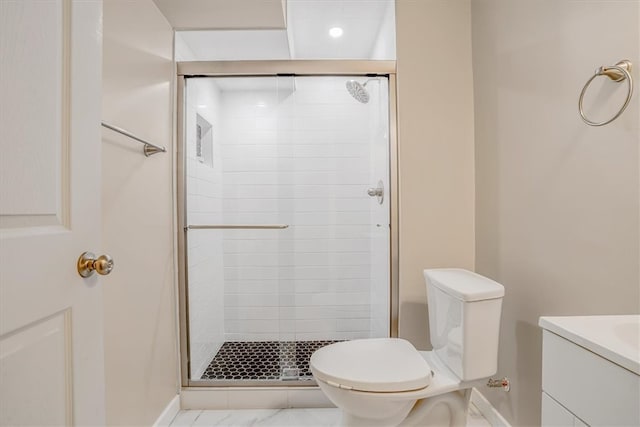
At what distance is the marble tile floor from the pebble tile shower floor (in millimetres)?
159

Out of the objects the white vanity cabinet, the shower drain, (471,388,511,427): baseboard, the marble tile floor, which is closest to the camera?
the white vanity cabinet

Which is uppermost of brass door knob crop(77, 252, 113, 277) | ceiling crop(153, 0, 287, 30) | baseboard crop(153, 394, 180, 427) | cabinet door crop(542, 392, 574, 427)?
ceiling crop(153, 0, 287, 30)

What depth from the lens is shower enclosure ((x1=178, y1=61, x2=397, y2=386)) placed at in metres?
1.85

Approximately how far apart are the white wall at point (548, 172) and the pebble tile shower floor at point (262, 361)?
0.95 metres

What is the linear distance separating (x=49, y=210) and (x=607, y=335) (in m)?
1.06

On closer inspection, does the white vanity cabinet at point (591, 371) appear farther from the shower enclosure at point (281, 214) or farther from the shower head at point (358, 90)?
the shower head at point (358, 90)

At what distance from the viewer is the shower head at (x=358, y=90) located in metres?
1.90

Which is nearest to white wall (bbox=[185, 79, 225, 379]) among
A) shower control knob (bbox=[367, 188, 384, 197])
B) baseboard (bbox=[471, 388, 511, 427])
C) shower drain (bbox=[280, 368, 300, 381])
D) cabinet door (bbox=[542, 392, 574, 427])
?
shower drain (bbox=[280, 368, 300, 381])

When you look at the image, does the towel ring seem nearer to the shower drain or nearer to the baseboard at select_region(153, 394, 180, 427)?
the shower drain

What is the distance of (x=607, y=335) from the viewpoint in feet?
1.94

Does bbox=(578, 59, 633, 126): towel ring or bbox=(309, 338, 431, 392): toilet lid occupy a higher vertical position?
bbox=(578, 59, 633, 126): towel ring

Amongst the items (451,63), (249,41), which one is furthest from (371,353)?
(249,41)

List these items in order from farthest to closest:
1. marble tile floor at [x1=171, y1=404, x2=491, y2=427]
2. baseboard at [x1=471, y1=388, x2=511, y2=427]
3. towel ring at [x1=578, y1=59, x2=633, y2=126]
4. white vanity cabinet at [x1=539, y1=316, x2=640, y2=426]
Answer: marble tile floor at [x1=171, y1=404, x2=491, y2=427], baseboard at [x1=471, y1=388, x2=511, y2=427], towel ring at [x1=578, y1=59, x2=633, y2=126], white vanity cabinet at [x1=539, y1=316, x2=640, y2=426]

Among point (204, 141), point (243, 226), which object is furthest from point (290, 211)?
point (204, 141)
